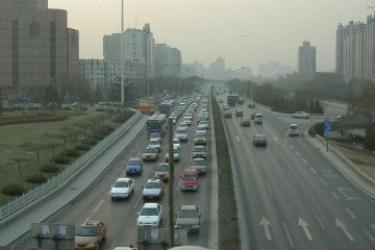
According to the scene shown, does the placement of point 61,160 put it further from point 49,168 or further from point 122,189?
point 122,189

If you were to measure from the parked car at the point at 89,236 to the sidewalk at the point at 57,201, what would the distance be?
8.62 feet

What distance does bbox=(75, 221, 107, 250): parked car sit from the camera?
21.2m

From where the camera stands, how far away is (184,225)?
78.1ft

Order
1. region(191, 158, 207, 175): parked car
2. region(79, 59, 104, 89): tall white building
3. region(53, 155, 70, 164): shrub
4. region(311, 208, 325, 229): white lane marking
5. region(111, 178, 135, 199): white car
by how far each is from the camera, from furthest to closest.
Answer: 1. region(79, 59, 104, 89): tall white building
2. region(53, 155, 70, 164): shrub
3. region(191, 158, 207, 175): parked car
4. region(111, 178, 135, 199): white car
5. region(311, 208, 325, 229): white lane marking

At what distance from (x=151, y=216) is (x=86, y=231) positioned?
12.4ft

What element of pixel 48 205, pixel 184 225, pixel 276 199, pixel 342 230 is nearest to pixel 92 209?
pixel 48 205

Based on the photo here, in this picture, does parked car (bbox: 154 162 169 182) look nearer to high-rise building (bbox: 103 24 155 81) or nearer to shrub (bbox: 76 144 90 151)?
shrub (bbox: 76 144 90 151)

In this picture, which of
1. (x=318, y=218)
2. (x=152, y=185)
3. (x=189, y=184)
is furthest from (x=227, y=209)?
(x=189, y=184)

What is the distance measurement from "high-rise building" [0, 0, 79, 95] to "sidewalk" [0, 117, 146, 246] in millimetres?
71725

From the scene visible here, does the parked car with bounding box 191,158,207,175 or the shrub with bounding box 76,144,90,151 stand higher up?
the shrub with bounding box 76,144,90,151

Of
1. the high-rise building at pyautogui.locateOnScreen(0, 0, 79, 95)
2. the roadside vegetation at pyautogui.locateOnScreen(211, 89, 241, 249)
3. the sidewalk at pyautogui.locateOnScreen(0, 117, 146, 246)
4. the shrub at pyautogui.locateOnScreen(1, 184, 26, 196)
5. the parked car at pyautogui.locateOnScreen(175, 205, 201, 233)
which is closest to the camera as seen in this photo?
the roadside vegetation at pyautogui.locateOnScreen(211, 89, 241, 249)

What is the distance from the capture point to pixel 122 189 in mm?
30875

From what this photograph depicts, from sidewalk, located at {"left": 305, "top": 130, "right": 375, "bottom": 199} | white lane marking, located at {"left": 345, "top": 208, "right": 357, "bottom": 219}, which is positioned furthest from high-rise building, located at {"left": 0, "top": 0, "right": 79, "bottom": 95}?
white lane marking, located at {"left": 345, "top": 208, "right": 357, "bottom": 219}

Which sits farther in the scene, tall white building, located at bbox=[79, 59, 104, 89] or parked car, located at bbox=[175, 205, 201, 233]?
tall white building, located at bbox=[79, 59, 104, 89]
